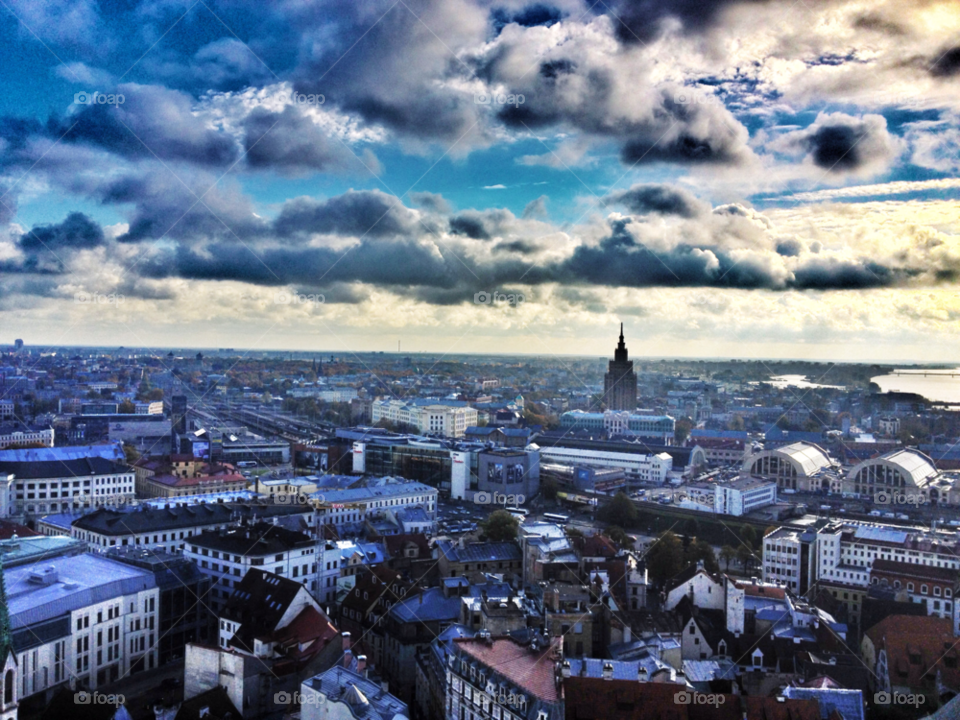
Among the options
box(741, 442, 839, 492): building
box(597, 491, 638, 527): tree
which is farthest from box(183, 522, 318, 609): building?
box(741, 442, 839, 492): building

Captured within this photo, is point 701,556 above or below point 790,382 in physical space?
below

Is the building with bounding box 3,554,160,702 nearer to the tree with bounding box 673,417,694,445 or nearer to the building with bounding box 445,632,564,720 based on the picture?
the building with bounding box 445,632,564,720

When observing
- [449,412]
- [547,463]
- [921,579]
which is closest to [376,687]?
[921,579]

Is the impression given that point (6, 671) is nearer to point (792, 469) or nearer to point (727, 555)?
point (727, 555)

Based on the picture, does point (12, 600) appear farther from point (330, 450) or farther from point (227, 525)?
point (330, 450)

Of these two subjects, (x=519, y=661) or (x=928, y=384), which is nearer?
(x=519, y=661)

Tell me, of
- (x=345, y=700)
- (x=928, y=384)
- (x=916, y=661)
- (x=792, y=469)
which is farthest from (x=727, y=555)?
(x=928, y=384)
